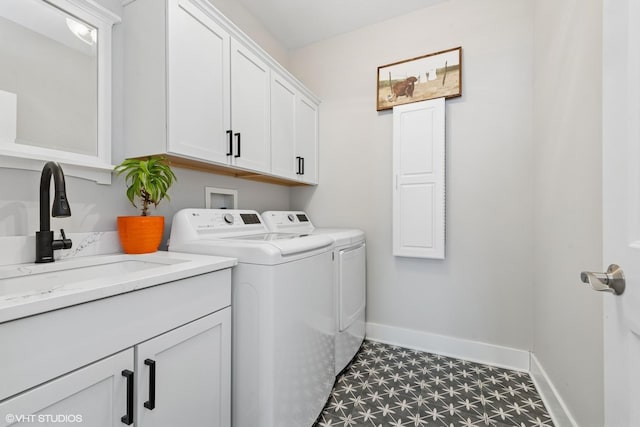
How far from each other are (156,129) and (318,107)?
5.50ft

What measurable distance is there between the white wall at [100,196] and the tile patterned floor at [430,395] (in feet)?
4.82

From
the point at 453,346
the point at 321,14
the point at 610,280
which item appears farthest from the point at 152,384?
the point at 321,14

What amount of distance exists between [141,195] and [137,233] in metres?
0.20

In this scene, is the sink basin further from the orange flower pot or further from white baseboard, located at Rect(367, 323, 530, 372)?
white baseboard, located at Rect(367, 323, 530, 372)

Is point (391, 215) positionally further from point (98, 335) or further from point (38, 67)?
point (38, 67)

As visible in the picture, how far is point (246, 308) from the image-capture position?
3.79 feet

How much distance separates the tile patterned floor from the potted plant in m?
1.28

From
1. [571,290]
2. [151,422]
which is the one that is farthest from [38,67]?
[571,290]

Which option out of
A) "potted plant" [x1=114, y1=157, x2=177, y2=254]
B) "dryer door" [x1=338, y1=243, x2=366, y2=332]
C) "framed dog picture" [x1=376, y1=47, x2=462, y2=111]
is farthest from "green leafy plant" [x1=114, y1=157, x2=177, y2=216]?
"framed dog picture" [x1=376, y1=47, x2=462, y2=111]

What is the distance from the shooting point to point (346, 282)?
1904 millimetres

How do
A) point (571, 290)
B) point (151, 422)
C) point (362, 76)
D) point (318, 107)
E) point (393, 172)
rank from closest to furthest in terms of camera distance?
point (151, 422) < point (571, 290) < point (393, 172) < point (362, 76) < point (318, 107)

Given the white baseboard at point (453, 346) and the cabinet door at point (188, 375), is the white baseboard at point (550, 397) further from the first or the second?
the cabinet door at point (188, 375)

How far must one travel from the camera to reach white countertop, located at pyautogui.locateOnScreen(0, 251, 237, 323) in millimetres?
586

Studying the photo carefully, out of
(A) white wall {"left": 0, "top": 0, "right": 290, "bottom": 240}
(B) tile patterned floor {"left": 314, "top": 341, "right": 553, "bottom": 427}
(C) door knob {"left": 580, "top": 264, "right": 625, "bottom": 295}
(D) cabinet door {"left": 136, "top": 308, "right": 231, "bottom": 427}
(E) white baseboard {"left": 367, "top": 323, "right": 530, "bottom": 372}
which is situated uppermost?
(A) white wall {"left": 0, "top": 0, "right": 290, "bottom": 240}
